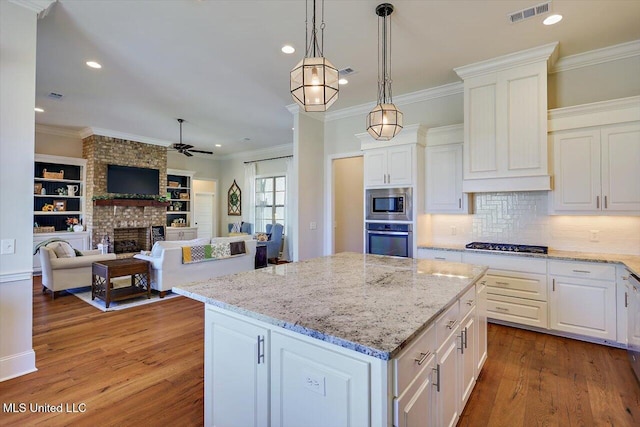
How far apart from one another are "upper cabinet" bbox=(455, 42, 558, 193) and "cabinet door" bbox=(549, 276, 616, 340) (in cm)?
104

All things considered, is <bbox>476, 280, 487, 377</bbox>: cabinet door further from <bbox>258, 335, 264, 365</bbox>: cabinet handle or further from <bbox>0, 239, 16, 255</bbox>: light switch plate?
<bbox>0, 239, 16, 255</bbox>: light switch plate

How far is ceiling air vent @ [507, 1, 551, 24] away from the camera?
8.53ft

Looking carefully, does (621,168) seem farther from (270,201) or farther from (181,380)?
(270,201)

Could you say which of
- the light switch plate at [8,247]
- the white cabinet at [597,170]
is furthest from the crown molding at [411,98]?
the light switch plate at [8,247]

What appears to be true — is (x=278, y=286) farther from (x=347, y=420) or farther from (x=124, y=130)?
(x=124, y=130)

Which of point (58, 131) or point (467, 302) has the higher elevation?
point (58, 131)

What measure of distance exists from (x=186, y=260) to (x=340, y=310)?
4049 millimetres

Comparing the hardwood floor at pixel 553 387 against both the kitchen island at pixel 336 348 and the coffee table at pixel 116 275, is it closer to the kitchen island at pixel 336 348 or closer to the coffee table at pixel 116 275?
the kitchen island at pixel 336 348

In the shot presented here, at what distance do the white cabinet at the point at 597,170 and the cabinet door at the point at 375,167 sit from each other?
1933mm

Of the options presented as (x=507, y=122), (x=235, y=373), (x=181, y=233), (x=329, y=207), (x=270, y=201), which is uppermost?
(x=507, y=122)

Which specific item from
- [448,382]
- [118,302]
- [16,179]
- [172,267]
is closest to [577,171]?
[448,382]

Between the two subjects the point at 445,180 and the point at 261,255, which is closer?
the point at 445,180

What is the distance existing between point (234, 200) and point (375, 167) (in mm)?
6375

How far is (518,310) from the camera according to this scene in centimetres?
345
